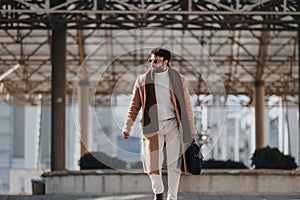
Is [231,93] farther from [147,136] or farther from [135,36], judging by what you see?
[147,136]

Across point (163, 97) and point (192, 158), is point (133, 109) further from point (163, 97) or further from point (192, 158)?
point (192, 158)

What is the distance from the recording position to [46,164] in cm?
6969

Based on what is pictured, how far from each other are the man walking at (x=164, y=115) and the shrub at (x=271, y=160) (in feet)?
37.6

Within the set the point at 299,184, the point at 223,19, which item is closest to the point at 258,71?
the point at 223,19

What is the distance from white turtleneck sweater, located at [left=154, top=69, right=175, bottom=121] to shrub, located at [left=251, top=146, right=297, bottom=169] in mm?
11553

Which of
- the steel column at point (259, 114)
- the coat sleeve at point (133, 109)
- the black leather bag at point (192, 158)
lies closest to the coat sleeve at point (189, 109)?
the black leather bag at point (192, 158)

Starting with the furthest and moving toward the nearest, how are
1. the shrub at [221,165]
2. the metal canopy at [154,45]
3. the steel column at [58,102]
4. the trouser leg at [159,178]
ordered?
the metal canopy at [154,45] < the steel column at [58,102] < the shrub at [221,165] < the trouser leg at [159,178]

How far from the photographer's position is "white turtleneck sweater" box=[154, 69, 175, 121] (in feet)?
25.9

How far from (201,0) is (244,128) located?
219 feet

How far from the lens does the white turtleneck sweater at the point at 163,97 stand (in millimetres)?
7891

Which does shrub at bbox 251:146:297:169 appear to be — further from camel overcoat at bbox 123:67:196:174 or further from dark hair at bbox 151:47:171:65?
dark hair at bbox 151:47:171:65

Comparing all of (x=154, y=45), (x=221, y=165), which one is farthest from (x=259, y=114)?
(x=221, y=165)

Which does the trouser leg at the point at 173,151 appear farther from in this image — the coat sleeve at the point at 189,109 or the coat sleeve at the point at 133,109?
the coat sleeve at the point at 133,109

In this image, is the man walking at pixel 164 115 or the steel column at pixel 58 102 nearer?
the man walking at pixel 164 115
